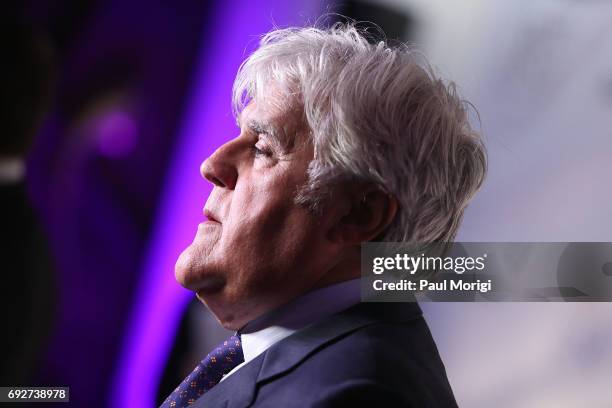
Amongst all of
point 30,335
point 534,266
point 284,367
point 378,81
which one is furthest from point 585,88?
point 30,335

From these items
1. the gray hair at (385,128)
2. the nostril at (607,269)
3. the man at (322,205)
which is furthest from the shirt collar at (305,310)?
the nostril at (607,269)

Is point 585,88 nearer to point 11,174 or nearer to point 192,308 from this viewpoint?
point 192,308

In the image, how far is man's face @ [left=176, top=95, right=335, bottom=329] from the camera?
1005 millimetres

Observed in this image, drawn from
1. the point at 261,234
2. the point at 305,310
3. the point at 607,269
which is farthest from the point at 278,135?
the point at 607,269

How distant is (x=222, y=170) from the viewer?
3.56 feet

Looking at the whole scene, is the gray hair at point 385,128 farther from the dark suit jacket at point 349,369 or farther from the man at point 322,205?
the dark suit jacket at point 349,369

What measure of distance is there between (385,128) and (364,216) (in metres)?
0.14

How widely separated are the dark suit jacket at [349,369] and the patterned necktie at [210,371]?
0.49ft

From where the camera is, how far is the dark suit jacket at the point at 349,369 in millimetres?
828

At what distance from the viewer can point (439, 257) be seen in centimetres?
117

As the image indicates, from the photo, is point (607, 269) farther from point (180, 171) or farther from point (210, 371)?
point (180, 171)

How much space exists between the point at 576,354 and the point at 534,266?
350mm

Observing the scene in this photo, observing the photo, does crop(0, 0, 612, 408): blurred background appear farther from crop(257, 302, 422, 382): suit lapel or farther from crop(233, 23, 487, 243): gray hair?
crop(257, 302, 422, 382): suit lapel

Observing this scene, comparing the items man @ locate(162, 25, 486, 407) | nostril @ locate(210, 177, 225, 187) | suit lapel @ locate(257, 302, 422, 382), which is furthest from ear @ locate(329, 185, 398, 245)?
nostril @ locate(210, 177, 225, 187)
